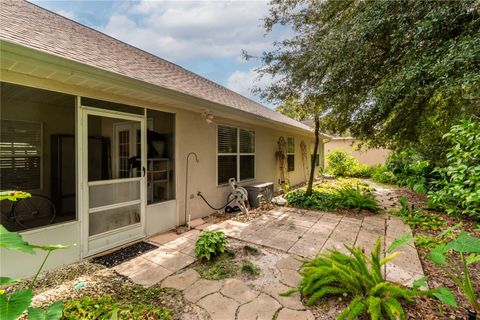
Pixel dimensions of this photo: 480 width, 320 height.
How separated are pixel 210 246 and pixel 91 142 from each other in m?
2.49

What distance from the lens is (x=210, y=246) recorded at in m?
3.24

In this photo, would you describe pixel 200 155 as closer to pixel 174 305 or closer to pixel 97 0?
pixel 174 305

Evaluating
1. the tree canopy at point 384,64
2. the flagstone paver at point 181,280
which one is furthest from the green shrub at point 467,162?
the flagstone paver at point 181,280

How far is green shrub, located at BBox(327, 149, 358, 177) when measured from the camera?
44.9 ft

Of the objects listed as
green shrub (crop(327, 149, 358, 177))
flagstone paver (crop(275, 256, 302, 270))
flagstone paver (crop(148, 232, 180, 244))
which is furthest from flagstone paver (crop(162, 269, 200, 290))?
green shrub (crop(327, 149, 358, 177))

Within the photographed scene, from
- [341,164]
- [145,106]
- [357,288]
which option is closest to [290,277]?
[357,288]

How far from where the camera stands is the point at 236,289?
8.30 ft

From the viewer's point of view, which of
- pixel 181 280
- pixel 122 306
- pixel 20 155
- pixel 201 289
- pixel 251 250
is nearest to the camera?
pixel 122 306

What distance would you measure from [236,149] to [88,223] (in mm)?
4073

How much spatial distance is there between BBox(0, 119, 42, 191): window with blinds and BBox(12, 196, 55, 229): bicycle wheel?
15.7 inches

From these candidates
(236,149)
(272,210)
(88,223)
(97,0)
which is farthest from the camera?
(236,149)

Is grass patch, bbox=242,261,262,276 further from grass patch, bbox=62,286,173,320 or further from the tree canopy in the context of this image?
the tree canopy

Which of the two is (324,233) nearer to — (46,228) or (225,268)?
(225,268)

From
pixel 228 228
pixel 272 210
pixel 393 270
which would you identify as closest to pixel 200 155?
pixel 228 228
